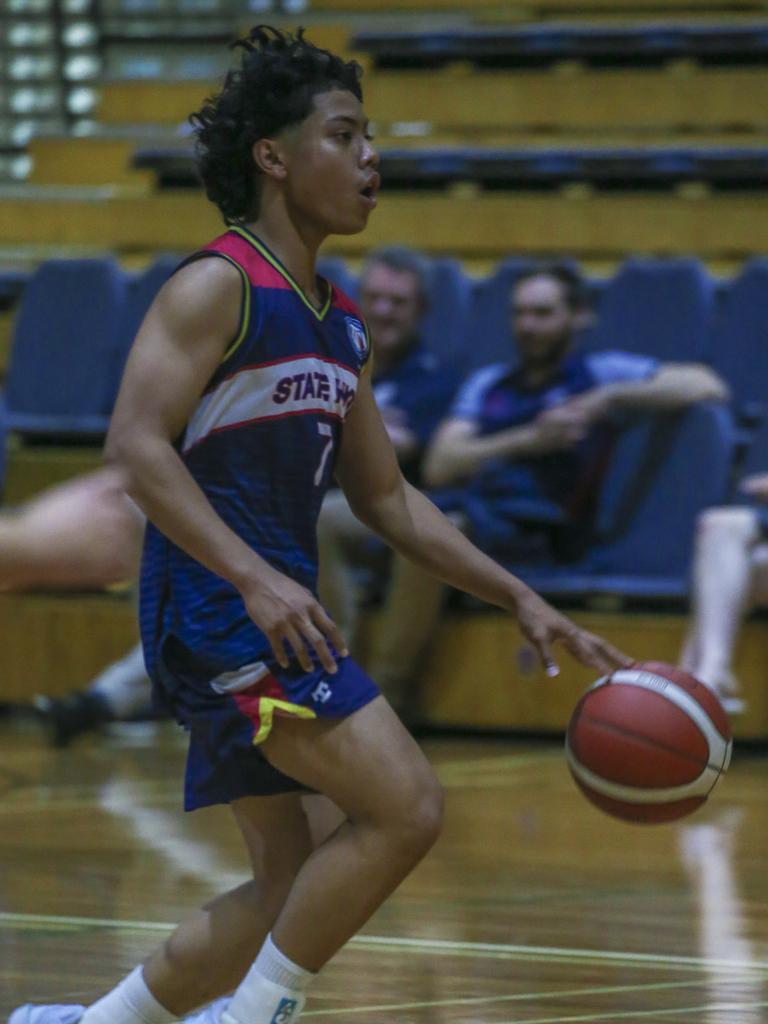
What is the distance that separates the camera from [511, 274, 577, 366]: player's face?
5.20 m

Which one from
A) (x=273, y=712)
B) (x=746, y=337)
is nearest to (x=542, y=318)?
(x=746, y=337)

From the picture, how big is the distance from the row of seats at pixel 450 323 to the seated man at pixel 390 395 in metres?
0.41

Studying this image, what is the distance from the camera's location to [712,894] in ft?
11.5

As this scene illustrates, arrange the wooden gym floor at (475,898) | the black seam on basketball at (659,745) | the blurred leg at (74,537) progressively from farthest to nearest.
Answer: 1. the wooden gym floor at (475,898)
2. the black seam on basketball at (659,745)
3. the blurred leg at (74,537)

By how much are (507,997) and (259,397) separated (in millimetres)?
1037

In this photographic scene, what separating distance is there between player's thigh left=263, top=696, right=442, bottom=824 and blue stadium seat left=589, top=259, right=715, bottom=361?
367 centimetres

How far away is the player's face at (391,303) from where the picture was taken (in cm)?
524

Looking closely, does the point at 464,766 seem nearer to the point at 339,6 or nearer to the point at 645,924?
the point at 645,924

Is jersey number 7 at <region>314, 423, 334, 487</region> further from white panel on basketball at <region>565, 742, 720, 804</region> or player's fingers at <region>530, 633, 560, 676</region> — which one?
white panel on basketball at <region>565, 742, 720, 804</region>

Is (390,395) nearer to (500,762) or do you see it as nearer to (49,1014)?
(500,762)

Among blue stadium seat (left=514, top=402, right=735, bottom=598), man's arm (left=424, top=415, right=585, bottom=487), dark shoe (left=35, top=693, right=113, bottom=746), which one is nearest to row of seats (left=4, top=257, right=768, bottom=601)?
blue stadium seat (left=514, top=402, right=735, bottom=598)

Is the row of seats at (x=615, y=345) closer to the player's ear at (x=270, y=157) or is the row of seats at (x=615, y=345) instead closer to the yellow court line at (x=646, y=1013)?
the yellow court line at (x=646, y=1013)

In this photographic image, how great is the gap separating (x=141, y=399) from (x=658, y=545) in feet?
11.1

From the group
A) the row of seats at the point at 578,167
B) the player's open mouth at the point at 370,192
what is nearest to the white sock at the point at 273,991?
the player's open mouth at the point at 370,192
